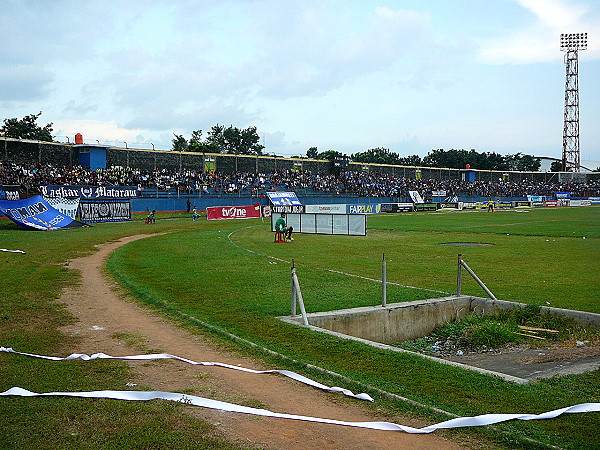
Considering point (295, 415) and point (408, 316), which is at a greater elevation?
point (295, 415)

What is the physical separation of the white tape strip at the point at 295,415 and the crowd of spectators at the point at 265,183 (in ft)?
148

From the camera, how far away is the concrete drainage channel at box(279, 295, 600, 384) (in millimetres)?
9312

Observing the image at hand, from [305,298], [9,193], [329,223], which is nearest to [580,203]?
[329,223]

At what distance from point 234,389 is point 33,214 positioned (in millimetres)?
37011

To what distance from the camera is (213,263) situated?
2044 centimetres

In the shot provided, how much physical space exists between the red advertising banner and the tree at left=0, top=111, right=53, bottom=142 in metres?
41.3

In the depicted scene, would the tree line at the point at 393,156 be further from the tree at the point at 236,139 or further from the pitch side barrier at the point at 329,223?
the pitch side barrier at the point at 329,223

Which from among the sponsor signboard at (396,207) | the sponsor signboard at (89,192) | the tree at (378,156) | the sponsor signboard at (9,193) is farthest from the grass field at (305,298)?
the tree at (378,156)

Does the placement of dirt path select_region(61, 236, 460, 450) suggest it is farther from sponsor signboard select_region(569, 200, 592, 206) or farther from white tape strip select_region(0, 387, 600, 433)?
sponsor signboard select_region(569, 200, 592, 206)

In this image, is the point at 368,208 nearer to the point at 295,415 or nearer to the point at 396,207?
the point at 396,207

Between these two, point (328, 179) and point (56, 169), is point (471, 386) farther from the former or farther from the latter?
point (328, 179)

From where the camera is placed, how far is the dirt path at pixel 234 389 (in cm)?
556

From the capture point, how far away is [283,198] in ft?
237

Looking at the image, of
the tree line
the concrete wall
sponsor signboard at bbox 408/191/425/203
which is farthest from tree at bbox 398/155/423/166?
the concrete wall
